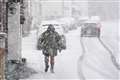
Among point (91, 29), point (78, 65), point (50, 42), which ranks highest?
point (91, 29)

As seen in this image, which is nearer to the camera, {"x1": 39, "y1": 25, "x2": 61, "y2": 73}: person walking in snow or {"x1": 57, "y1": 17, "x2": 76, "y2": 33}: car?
{"x1": 39, "y1": 25, "x2": 61, "y2": 73}: person walking in snow

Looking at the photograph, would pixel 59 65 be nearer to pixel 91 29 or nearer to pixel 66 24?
pixel 91 29

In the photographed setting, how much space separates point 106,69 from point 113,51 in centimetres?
640

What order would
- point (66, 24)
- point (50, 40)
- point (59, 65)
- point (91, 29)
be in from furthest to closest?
point (66, 24) < point (91, 29) < point (59, 65) < point (50, 40)

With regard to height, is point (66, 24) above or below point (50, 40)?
above

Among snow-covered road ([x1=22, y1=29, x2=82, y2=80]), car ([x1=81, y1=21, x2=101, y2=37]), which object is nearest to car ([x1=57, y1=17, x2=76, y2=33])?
car ([x1=81, y1=21, x2=101, y2=37])

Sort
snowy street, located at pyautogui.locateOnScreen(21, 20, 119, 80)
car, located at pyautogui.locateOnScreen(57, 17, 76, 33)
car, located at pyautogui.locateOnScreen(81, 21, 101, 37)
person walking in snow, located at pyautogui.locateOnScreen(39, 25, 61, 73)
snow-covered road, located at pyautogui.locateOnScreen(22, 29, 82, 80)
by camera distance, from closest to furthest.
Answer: person walking in snow, located at pyautogui.locateOnScreen(39, 25, 61, 73) < snow-covered road, located at pyautogui.locateOnScreen(22, 29, 82, 80) < snowy street, located at pyautogui.locateOnScreen(21, 20, 119, 80) < car, located at pyautogui.locateOnScreen(81, 21, 101, 37) < car, located at pyautogui.locateOnScreen(57, 17, 76, 33)

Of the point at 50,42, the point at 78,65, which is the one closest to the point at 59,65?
the point at 78,65

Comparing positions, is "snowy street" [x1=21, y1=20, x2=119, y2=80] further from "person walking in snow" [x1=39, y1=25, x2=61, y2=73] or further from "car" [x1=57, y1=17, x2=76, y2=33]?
"car" [x1=57, y1=17, x2=76, y2=33]

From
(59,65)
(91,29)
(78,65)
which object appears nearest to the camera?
(59,65)

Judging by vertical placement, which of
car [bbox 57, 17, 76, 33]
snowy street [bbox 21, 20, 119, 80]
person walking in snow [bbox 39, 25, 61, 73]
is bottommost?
snowy street [bbox 21, 20, 119, 80]

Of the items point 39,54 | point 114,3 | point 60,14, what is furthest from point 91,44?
point 114,3

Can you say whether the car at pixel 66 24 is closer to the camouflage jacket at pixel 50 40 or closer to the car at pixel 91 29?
the car at pixel 91 29

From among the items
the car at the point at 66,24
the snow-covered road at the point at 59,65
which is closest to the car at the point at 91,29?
the car at the point at 66,24
